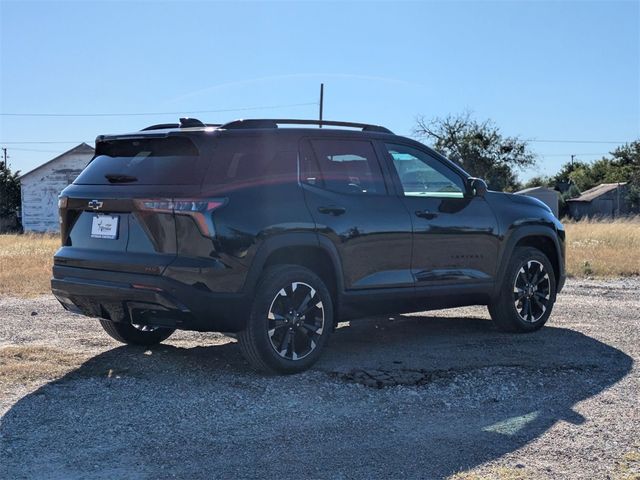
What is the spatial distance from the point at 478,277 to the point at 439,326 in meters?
1.17

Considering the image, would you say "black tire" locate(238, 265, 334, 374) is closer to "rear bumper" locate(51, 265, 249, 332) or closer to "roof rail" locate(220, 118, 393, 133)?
"rear bumper" locate(51, 265, 249, 332)

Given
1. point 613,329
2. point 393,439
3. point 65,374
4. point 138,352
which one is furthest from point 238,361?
point 613,329

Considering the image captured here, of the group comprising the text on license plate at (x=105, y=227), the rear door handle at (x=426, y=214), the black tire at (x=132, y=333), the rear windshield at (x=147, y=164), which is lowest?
the black tire at (x=132, y=333)

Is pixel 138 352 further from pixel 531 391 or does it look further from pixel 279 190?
pixel 531 391

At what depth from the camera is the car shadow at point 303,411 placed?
3916 millimetres

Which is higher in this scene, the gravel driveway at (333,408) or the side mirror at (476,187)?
the side mirror at (476,187)

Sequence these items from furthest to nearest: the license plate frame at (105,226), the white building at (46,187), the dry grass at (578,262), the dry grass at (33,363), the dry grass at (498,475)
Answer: the white building at (46,187), the dry grass at (578,262), the dry grass at (33,363), the license plate frame at (105,226), the dry grass at (498,475)

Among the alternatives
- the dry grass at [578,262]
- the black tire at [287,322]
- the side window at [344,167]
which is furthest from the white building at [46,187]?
the black tire at [287,322]

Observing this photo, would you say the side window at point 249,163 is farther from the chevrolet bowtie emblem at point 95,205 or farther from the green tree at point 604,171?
the green tree at point 604,171

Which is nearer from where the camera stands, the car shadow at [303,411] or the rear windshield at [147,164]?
the car shadow at [303,411]

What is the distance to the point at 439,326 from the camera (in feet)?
25.8

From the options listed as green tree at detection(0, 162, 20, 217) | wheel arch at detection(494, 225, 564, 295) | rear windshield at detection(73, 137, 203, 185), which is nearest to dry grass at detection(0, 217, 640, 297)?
rear windshield at detection(73, 137, 203, 185)

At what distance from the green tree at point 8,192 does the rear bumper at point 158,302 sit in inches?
2176

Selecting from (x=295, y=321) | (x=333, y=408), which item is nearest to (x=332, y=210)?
(x=295, y=321)
